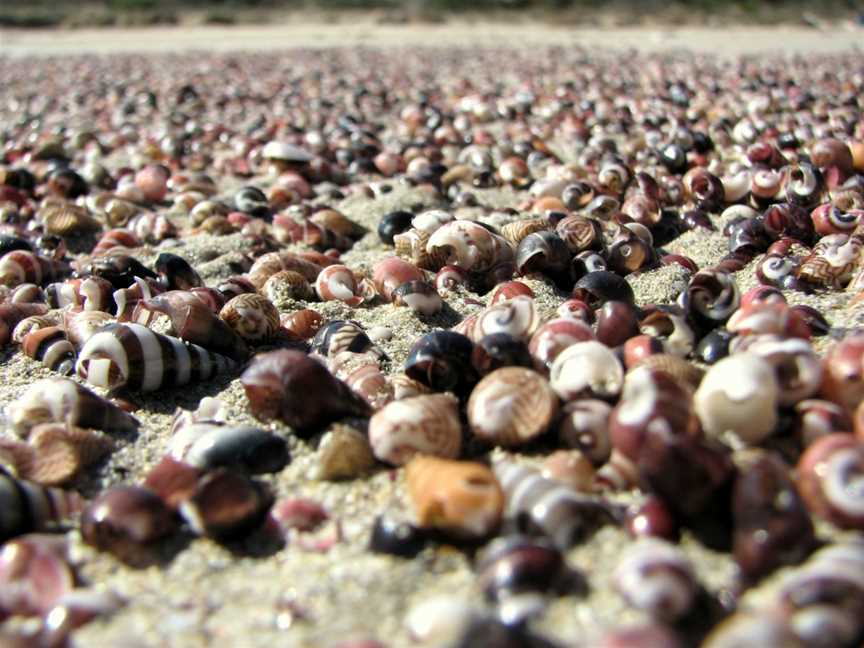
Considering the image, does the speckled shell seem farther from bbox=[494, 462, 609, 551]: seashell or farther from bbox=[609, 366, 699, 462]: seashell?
bbox=[494, 462, 609, 551]: seashell

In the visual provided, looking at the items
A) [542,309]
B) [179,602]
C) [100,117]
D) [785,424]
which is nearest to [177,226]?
[542,309]

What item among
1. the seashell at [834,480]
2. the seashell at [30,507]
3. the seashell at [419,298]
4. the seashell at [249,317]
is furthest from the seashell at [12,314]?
the seashell at [834,480]

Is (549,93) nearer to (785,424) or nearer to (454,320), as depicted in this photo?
(454,320)

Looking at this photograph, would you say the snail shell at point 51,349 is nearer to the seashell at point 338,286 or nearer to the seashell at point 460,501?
the seashell at point 338,286

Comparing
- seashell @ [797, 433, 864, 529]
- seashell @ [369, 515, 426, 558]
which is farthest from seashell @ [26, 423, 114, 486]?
seashell @ [797, 433, 864, 529]

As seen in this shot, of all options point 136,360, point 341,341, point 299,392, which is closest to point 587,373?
point 299,392
